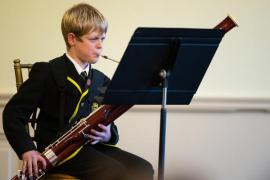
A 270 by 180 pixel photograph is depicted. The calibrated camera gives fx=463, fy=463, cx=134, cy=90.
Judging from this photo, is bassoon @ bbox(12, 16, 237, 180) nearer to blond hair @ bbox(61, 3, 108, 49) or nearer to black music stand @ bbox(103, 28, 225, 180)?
black music stand @ bbox(103, 28, 225, 180)

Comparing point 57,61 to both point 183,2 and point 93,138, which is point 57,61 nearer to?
point 93,138

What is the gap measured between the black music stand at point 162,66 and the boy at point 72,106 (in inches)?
8.9

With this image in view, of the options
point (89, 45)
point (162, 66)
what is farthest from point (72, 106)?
point (162, 66)

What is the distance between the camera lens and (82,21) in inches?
61.7

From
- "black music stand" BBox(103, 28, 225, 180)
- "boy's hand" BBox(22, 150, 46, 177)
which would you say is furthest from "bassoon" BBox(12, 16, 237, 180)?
"black music stand" BBox(103, 28, 225, 180)

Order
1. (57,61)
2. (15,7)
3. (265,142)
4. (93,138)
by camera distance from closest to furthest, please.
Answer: (93,138), (57,61), (15,7), (265,142)

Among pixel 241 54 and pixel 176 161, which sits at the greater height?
pixel 241 54

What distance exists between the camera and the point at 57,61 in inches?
63.9

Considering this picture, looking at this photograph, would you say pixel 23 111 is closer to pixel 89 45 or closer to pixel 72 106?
pixel 72 106

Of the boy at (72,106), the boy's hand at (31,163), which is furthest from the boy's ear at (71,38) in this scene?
the boy's hand at (31,163)

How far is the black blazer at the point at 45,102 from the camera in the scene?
1.51 m

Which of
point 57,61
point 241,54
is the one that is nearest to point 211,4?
point 241,54

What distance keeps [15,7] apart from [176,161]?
1.06 meters

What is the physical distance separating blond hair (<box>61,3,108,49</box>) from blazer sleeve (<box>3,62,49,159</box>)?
17 centimetres
